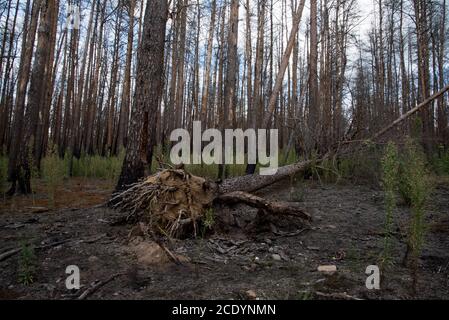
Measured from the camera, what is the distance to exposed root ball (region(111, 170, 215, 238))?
301 centimetres

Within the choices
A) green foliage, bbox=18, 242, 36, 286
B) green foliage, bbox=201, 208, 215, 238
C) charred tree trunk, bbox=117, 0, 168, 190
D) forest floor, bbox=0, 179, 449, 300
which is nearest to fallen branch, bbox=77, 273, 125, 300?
forest floor, bbox=0, 179, 449, 300

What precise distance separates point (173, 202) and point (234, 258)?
96 centimetres

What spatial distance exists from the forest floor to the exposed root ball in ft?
0.64

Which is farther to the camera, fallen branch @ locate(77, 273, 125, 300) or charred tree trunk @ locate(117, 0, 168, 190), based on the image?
charred tree trunk @ locate(117, 0, 168, 190)

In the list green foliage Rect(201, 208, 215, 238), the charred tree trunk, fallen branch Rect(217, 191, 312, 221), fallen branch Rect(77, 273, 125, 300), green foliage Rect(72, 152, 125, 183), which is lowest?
fallen branch Rect(77, 273, 125, 300)

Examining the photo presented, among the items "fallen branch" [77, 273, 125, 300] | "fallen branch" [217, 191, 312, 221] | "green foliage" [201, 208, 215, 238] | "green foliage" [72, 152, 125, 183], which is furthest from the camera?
"green foliage" [72, 152, 125, 183]

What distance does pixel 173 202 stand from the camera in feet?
10.4

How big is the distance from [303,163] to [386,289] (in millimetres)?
3561

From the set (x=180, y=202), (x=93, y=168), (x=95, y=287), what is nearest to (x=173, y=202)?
(x=180, y=202)

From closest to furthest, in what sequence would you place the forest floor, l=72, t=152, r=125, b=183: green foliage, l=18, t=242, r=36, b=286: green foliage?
1. the forest floor
2. l=18, t=242, r=36, b=286: green foliage
3. l=72, t=152, r=125, b=183: green foliage

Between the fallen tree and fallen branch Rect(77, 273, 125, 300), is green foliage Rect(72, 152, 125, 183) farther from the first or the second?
fallen branch Rect(77, 273, 125, 300)
